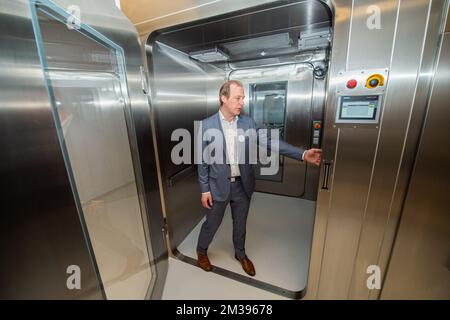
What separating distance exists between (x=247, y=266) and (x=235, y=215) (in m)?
0.51

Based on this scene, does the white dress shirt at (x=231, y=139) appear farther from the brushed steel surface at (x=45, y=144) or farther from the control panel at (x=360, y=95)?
the brushed steel surface at (x=45, y=144)

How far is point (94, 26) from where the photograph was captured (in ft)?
3.09

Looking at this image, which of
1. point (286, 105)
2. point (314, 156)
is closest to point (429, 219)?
Answer: point (314, 156)

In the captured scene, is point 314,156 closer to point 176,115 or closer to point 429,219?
point 429,219

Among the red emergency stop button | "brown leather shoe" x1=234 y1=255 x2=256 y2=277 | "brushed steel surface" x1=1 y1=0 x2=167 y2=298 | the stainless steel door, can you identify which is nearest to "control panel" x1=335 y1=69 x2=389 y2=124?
the red emergency stop button

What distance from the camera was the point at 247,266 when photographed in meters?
1.74

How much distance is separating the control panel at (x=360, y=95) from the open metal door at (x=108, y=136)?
1335 millimetres

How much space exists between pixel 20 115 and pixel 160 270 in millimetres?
1587

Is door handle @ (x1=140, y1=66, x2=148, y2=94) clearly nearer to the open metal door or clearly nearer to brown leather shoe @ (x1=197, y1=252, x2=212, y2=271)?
Result: the open metal door

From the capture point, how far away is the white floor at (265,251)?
1609mm

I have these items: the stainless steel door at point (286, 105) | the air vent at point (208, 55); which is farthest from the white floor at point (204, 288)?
the air vent at point (208, 55)

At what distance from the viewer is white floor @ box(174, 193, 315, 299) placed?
1.61 m

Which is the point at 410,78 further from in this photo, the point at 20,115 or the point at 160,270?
the point at 160,270

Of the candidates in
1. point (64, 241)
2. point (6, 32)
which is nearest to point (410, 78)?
point (6, 32)
